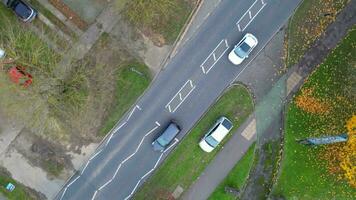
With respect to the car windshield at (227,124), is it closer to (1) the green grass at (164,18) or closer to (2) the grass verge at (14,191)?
(1) the green grass at (164,18)

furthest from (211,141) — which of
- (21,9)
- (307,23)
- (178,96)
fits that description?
(21,9)

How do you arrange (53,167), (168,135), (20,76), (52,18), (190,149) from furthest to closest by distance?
1. (190,149)
2. (53,167)
3. (168,135)
4. (52,18)
5. (20,76)

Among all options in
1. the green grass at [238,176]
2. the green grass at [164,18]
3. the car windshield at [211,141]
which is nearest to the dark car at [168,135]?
the car windshield at [211,141]

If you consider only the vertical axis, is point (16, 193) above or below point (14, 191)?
below

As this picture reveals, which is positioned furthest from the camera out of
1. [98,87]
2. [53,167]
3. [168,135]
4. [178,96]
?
[178,96]

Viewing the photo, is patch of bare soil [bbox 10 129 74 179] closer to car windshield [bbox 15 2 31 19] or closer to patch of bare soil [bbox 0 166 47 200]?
patch of bare soil [bbox 0 166 47 200]

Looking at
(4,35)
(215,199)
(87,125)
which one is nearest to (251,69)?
(215,199)

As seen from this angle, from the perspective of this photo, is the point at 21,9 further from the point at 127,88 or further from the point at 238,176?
the point at 238,176

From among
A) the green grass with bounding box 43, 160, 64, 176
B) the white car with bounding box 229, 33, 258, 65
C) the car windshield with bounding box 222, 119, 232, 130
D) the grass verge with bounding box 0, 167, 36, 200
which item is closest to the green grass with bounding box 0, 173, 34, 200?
the grass verge with bounding box 0, 167, 36, 200
